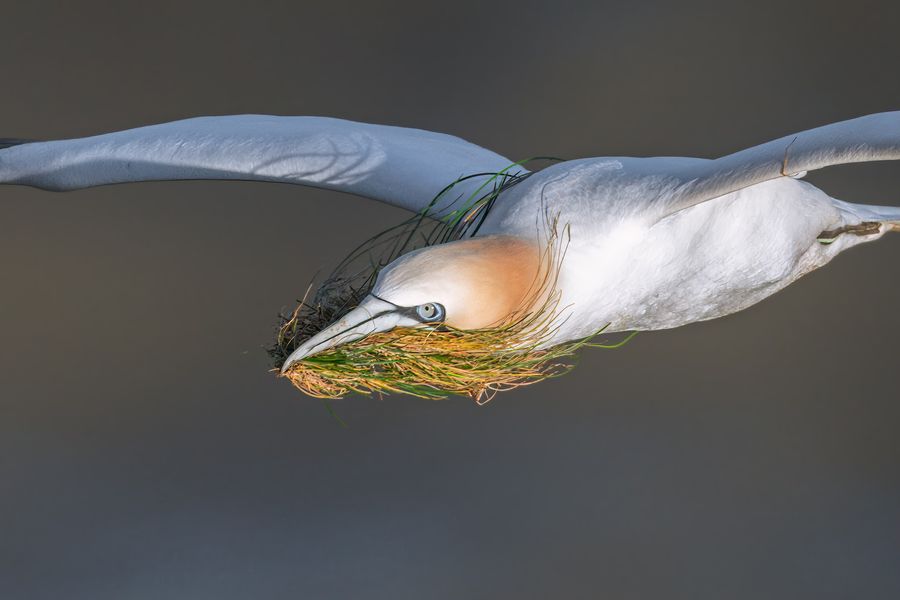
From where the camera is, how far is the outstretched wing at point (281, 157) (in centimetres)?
141

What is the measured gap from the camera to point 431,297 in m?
0.94

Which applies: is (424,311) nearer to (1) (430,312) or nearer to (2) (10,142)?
(1) (430,312)

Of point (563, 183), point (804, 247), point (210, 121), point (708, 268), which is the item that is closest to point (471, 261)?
point (563, 183)

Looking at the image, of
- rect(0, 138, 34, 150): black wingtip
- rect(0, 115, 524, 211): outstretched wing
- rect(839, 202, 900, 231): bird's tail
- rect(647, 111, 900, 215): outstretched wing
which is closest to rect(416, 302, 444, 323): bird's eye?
rect(647, 111, 900, 215): outstretched wing

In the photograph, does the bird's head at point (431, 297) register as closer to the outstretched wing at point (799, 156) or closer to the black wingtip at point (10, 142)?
the outstretched wing at point (799, 156)

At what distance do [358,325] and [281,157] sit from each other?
0.55 m

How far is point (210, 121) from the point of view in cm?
151

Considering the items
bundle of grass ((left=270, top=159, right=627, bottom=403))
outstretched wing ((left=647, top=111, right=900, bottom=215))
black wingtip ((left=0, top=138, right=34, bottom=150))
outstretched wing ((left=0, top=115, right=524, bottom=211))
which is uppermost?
black wingtip ((left=0, top=138, right=34, bottom=150))

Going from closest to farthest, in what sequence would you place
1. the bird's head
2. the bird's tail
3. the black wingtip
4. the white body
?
the bird's head
the white body
the bird's tail
the black wingtip

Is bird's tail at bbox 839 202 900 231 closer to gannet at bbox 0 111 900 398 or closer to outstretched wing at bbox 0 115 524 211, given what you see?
gannet at bbox 0 111 900 398

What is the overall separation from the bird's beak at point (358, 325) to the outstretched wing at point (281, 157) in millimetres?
439

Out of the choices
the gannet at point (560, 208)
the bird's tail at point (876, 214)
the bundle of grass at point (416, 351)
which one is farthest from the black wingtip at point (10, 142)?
the bird's tail at point (876, 214)

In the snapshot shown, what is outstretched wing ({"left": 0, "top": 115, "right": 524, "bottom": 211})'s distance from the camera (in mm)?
1406

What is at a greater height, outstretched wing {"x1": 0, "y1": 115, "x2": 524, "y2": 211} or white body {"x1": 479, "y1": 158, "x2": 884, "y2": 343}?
outstretched wing {"x1": 0, "y1": 115, "x2": 524, "y2": 211}
